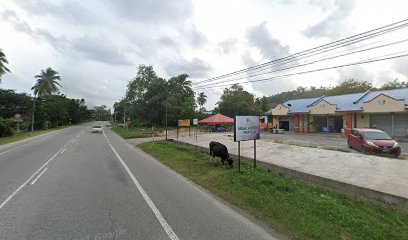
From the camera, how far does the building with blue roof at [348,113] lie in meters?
26.5

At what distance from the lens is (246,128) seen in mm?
10883

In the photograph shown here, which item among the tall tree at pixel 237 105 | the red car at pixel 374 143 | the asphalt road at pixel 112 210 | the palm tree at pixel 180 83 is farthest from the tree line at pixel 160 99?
the asphalt road at pixel 112 210

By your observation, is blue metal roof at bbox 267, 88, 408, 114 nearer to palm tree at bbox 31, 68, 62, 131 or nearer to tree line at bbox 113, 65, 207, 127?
tree line at bbox 113, 65, 207, 127

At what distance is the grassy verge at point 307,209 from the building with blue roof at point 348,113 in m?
22.5

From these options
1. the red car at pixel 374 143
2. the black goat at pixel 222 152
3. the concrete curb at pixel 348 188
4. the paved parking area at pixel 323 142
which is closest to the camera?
the concrete curb at pixel 348 188

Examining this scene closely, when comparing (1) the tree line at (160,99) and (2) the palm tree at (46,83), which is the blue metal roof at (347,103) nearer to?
(1) the tree line at (160,99)

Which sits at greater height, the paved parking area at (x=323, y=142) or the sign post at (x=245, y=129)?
the sign post at (x=245, y=129)

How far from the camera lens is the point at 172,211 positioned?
614 centimetres

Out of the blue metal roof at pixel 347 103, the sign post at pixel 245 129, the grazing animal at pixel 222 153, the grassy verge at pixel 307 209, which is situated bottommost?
the grassy verge at pixel 307 209

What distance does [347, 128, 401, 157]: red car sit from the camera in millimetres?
14055

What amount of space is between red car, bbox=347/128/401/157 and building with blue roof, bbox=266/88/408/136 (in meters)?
12.1

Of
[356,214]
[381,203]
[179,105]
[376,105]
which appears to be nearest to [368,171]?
[381,203]

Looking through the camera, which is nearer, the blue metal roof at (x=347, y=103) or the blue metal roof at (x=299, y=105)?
the blue metal roof at (x=347, y=103)

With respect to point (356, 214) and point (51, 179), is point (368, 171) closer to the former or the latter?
point (356, 214)
